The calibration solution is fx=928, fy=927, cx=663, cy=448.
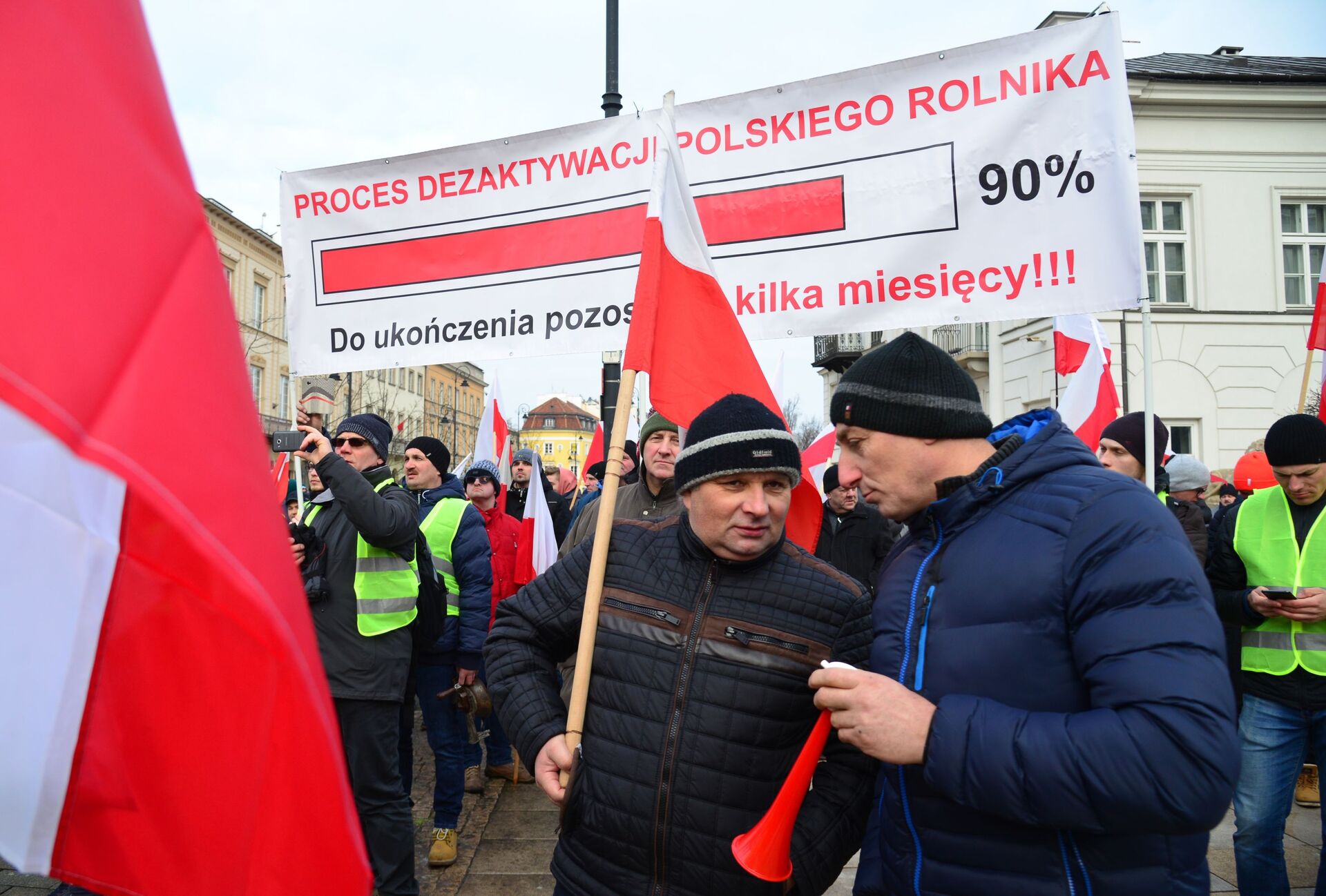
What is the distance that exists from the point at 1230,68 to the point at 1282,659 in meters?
22.3

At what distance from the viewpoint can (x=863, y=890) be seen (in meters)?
1.95

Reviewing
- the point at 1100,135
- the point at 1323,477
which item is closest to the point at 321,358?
the point at 1100,135

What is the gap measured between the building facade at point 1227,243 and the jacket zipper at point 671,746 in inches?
750

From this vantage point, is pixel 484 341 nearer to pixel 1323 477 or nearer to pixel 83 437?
pixel 83 437

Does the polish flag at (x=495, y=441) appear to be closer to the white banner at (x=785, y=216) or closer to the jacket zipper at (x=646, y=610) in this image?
the white banner at (x=785, y=216)

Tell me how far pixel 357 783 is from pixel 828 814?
8.00ft

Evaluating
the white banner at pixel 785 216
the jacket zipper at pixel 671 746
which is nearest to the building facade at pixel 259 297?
the white banner at pixel 785 216

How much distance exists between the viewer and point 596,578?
2316 millimetres

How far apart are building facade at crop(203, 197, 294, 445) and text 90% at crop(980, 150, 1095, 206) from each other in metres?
40.1

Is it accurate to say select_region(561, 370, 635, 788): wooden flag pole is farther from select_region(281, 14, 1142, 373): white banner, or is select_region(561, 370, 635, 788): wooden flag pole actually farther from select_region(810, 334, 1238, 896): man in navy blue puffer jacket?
select_region(281, 14, 1142, 373): white banner

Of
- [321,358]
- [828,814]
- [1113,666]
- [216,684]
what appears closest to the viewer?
[216,684]

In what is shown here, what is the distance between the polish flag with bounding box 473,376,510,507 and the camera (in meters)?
8.92

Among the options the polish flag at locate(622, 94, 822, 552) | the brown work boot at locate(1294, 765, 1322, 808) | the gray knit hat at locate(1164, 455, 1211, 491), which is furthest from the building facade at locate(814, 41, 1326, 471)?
the polish flag at locate(622, 94, 822, 552)

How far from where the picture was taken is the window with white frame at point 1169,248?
1961 centimetres
